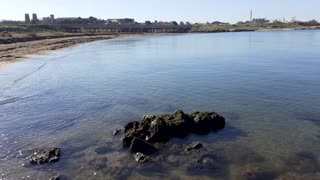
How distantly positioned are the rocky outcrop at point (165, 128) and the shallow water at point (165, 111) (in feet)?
2.68

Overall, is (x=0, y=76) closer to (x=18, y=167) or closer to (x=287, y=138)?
(x=18, y=167)

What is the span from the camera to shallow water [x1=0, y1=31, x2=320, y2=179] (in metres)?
18.4

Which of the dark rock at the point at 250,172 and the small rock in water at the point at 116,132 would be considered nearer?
the dark rock at the point at 250,172

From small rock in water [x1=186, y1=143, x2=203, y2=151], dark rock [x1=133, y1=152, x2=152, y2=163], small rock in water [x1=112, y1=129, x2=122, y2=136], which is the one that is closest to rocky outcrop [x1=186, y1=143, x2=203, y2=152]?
small rock in water [x1=186, y1=143, x2=203, y2=151]

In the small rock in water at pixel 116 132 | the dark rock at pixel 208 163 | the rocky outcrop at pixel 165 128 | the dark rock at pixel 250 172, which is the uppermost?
the rocky outcrop at pixel 165 128

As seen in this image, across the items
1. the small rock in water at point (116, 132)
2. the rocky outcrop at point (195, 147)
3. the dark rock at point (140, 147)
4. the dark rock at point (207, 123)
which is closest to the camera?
the dark rock at point (140, 147)

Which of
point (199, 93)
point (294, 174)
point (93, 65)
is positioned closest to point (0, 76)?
point (93, 65)

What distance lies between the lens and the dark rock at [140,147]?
2027 cm

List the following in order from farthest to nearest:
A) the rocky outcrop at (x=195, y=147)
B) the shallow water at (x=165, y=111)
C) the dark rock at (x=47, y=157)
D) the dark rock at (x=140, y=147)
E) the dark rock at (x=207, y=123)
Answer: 1. the dark rock at (x=207, y=123)
2. the rocky outcrop at (x=195, y=147)
3. the dark rock at (x=140, y=147)
4. the dark rock at (x=47, y=157)
5. the shallow water at (x=165, y=111)

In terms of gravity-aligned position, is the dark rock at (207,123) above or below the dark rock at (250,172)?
above

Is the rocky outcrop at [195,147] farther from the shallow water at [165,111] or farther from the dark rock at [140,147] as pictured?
the dark rock at [140,147]

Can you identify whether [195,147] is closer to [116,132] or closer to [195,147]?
[195,147]

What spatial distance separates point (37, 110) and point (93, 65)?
33.7 metres

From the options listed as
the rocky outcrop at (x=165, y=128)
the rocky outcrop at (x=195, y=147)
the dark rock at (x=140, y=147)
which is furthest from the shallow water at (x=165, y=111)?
the rocky outcrop at (x=165, y=128)
